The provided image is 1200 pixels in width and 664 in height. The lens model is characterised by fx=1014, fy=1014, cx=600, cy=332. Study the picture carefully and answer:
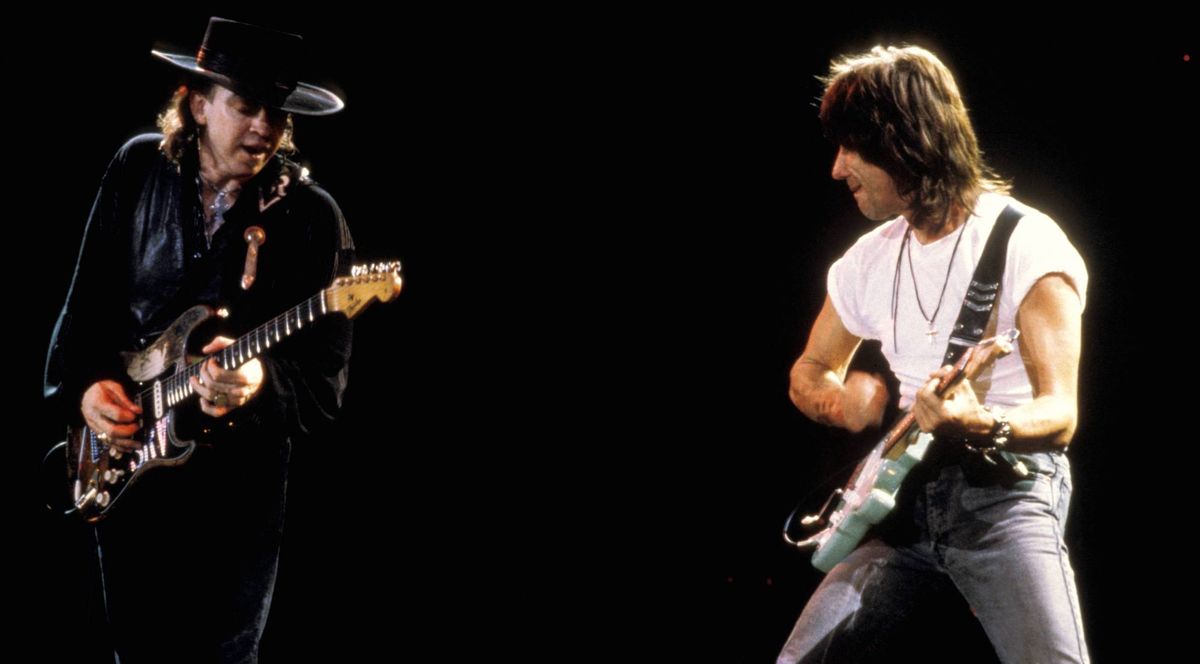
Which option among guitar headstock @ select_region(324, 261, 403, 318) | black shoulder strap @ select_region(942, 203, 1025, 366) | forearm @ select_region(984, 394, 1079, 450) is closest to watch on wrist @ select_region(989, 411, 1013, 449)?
forearm @ select_region(984, 394, 1079, 450)

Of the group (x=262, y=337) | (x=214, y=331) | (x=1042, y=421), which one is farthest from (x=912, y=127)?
(x=214, y=331)

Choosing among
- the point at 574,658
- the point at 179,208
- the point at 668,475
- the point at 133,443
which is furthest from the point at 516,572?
the point at 179,208

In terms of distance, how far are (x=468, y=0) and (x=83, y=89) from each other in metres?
1.49

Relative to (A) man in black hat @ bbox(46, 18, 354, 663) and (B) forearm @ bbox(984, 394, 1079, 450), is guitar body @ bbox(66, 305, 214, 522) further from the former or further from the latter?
(B) forearm @ bbox(984, 394, 1079, 450)

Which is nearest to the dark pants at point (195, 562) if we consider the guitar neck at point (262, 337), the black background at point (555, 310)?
the guitar neck at point (262, 337)

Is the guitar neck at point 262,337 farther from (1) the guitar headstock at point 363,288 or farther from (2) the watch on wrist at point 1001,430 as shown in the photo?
(2) the watch on wrist at point 1001,430

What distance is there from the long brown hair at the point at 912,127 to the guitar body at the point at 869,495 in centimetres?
60

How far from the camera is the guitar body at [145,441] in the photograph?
2795 mm

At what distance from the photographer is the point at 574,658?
4.23 m

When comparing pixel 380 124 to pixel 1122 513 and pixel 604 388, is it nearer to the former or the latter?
pixel 604 388

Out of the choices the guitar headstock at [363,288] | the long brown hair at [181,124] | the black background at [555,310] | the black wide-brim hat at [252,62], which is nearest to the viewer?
the guitar headstock at [363,288]

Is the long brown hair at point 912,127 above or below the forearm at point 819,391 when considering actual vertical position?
above

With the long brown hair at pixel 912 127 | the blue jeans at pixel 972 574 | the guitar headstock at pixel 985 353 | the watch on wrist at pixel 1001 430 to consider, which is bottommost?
the blue jeans at pixel 972 574

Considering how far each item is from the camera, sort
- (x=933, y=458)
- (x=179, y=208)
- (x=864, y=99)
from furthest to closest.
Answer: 1. (x=179, y=208)
2. (x=864, y=99)
3. (x=933, y=458)
